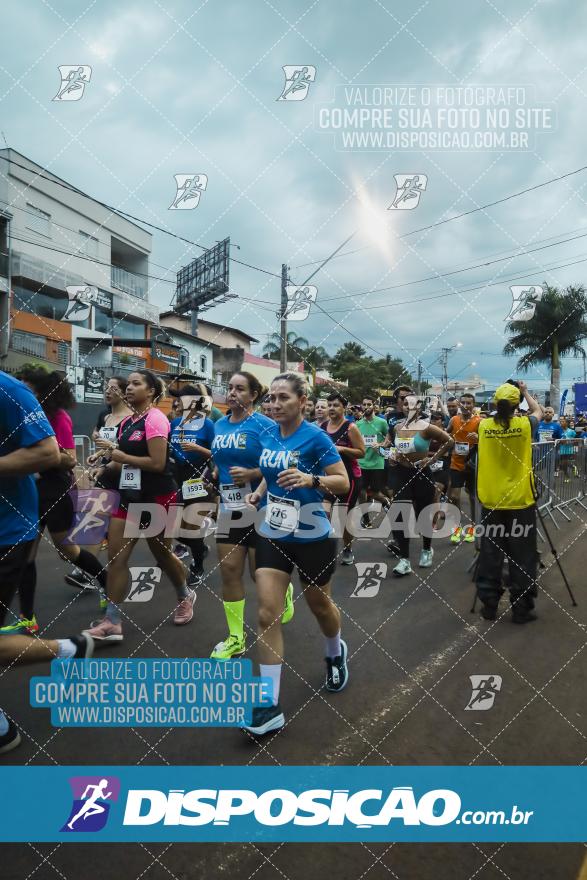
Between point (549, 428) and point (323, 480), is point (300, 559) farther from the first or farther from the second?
point (549, 428)

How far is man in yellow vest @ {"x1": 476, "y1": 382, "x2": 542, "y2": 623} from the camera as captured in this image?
180 inches

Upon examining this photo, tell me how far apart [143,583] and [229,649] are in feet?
7.35

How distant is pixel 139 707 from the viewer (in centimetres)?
315

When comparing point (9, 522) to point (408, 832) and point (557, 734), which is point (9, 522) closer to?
point (408, 832)

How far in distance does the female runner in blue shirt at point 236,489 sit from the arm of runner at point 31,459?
51.3 inches

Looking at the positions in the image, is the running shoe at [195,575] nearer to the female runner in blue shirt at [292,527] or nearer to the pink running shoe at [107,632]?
the pink running shoe at [107,632]

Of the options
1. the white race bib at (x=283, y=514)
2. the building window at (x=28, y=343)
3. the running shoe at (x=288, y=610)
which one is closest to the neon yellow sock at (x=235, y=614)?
the running shoe at (x=288, y=610)

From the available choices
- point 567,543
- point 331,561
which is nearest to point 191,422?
point 331,561

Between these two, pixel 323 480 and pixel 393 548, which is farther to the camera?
pixel 393 548

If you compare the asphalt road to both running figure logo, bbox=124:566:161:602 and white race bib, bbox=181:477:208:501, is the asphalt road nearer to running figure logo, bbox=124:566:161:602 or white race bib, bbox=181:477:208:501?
running figure logo, bbox=124:566:161:602

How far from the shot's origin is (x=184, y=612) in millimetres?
4523

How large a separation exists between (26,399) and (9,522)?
63 centimetres

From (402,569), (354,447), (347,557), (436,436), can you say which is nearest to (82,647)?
(354,447)

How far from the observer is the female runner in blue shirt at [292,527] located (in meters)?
2.92
